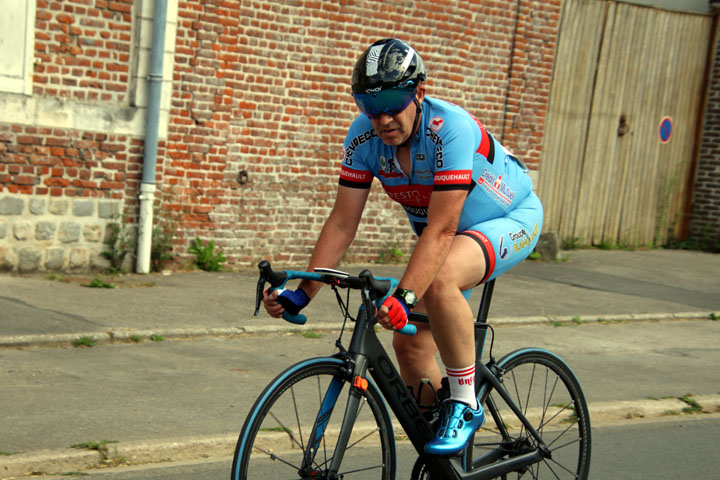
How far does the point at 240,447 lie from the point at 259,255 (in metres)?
7.76

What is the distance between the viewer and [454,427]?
384cm

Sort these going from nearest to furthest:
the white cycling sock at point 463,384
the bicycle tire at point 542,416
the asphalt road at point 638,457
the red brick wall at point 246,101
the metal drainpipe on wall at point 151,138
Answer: the white cycling sock at point 463,384, the bicycle tire at point 542,416, the asphalt road at point 638,457, the red brick wall at point 246,101, the metal drainpipe on wall at point 151,138

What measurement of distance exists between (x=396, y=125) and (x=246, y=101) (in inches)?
283

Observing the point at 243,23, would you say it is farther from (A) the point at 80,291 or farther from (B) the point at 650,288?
(B) the point at 650,288

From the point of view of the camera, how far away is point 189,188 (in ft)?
34.1

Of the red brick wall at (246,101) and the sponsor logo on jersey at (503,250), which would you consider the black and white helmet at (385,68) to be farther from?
the red brick wall at (246,101)

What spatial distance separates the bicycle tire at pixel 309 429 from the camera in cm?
328

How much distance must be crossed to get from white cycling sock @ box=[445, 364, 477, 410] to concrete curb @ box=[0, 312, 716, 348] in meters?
4.10

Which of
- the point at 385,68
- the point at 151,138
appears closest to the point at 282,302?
the point at 385,68

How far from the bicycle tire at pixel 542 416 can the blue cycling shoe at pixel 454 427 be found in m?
0.25

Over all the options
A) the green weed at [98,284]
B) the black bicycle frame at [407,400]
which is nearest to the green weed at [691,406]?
the black bicycle frame at [407,400]

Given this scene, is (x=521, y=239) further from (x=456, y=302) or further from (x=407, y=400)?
(x=407, y=400)

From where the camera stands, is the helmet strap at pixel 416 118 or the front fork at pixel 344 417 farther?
the helmet strap at pixel 416 118

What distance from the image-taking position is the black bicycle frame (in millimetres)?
3508
